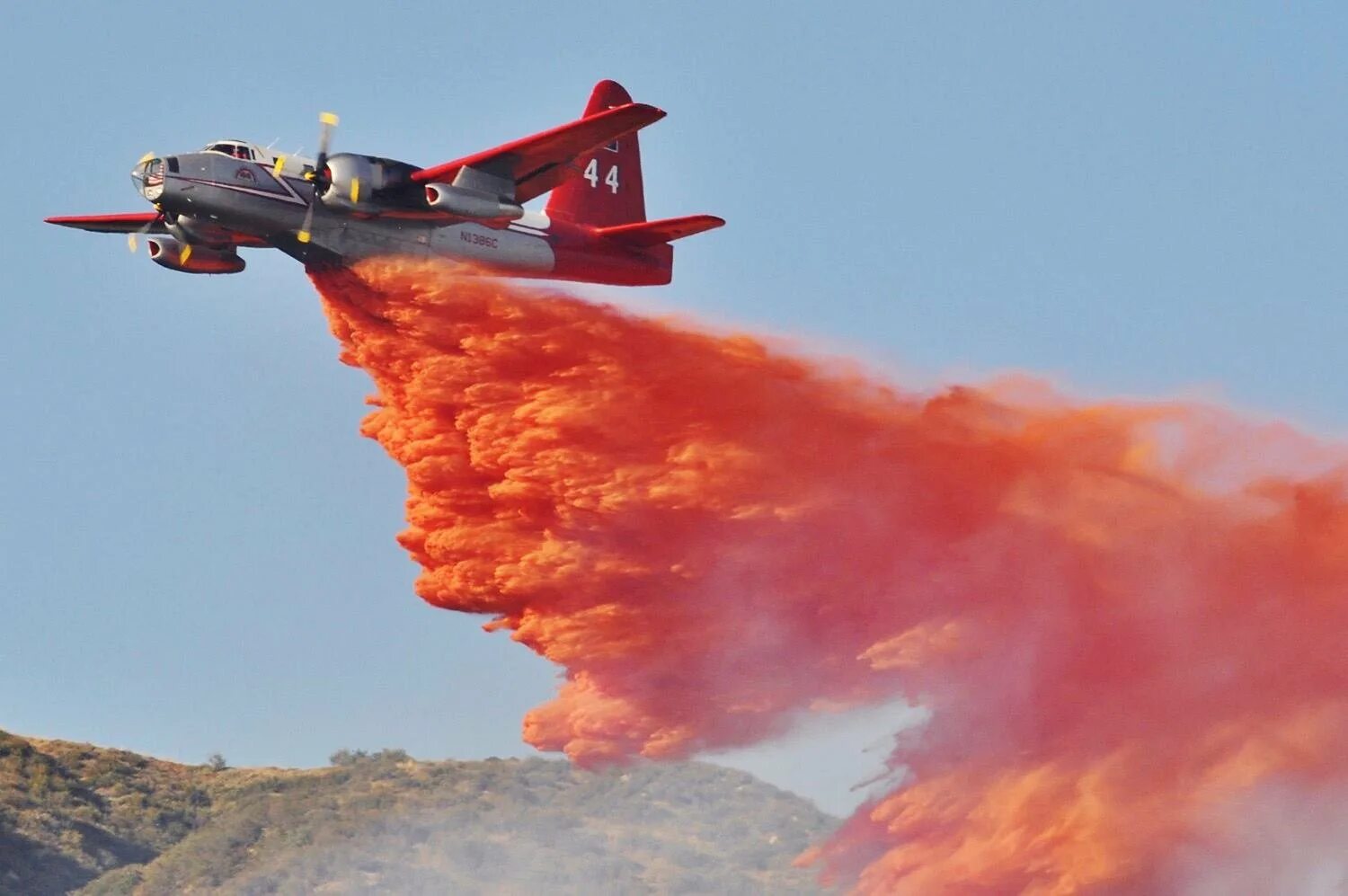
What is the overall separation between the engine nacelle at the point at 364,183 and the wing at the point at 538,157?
386mm

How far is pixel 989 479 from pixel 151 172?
15857 millimetres

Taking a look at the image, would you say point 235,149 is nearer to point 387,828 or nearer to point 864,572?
point 864,572

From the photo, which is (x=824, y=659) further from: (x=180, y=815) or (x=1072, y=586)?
(x=180, y=815)

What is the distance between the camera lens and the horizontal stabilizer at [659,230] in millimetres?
34781

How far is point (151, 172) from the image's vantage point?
33.7 m

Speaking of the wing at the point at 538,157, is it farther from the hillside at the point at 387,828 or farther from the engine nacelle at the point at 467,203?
the hillside at the point at 387,828

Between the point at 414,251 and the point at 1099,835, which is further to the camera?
the point at 414,251

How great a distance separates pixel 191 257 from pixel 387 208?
4.57 m

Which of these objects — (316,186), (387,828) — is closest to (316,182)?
(316,186)

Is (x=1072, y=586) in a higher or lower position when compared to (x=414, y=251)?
lower

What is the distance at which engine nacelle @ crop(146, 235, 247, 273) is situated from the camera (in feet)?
120

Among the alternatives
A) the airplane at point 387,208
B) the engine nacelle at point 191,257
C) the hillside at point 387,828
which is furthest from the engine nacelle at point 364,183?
the hillside at point 387,828

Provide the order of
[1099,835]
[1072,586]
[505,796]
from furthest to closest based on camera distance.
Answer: [505,796] → [1072,586] → [1099,835]

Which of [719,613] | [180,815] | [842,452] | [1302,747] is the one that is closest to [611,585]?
[719,613]
